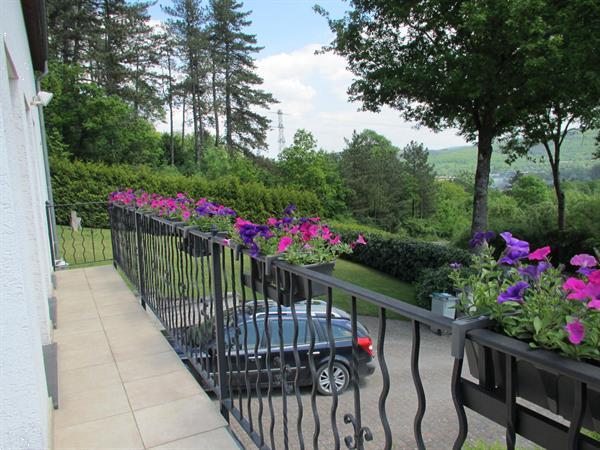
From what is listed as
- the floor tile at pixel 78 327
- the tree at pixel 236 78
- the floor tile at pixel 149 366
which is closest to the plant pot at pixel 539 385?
the floor tile at pixel 149 366

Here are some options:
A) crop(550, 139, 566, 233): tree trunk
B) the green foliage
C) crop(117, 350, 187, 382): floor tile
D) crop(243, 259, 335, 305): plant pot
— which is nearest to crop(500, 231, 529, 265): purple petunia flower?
crop(243, 259, 335, 305): plant pot

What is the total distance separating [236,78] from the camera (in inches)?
1079

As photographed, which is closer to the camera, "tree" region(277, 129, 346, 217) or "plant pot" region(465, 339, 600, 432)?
"plant pot" region(465, 339, 600, 432)

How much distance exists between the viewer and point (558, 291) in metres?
0.82

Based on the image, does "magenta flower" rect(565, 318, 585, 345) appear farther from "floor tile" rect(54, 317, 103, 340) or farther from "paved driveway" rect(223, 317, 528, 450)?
"paved driveway" rect(223, 317, 528, 450)

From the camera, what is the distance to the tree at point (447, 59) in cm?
823

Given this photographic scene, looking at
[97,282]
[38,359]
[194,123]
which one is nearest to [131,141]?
[194,123]

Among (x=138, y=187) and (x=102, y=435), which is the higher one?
(x=138, y=187)

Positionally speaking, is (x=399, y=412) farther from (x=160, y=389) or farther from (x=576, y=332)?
(x=576, y=332)

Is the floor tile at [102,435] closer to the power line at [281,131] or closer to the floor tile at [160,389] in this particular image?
the floor tile at [160,389]

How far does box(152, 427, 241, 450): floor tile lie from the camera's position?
186 centimetres

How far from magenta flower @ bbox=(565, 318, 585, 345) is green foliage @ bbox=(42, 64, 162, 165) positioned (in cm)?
2080

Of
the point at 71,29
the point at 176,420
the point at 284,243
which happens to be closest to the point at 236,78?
the point at 71,29

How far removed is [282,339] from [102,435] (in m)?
1.09
